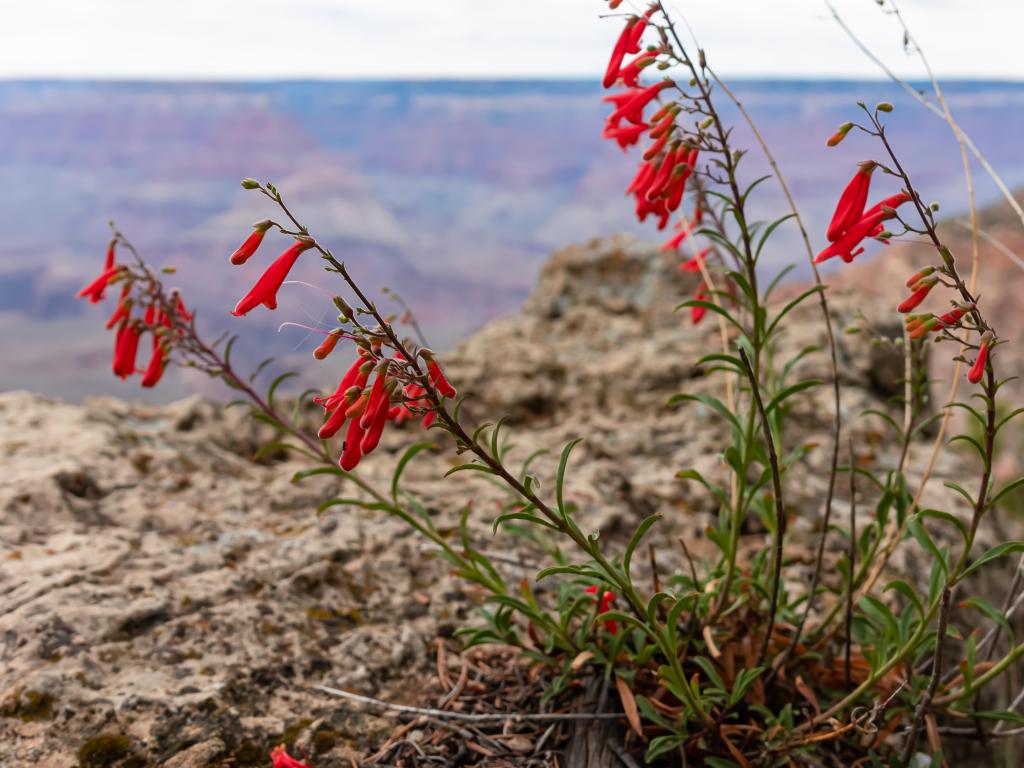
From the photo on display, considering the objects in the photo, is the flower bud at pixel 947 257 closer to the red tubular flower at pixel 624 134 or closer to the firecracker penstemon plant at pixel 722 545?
the firecracker penstemon plant at pixel 722 545

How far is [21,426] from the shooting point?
4402mm

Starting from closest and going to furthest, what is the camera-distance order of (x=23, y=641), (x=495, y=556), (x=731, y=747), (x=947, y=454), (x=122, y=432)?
(x=731, y=747) → (x=23, y=641) → (x=495, y=556) → (x=122, y=432) → (x=947, y=454)

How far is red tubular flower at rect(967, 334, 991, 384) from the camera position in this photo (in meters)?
1.92

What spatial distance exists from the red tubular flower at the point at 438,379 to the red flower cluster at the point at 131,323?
1.36 meters

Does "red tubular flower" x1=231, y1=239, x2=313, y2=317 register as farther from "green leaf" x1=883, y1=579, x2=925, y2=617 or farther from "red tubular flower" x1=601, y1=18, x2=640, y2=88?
"green leaf" x1=883, y1=579, x2=925, y2=617

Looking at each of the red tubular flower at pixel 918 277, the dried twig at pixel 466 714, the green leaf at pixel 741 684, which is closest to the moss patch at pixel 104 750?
the dried twig at pixel 466 714

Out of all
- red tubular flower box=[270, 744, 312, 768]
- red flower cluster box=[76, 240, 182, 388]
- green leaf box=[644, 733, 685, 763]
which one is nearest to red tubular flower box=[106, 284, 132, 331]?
red flower cluster box=[76, 240, 182, 388]

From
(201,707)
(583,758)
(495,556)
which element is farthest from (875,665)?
(201,707)

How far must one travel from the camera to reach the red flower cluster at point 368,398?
191 cm

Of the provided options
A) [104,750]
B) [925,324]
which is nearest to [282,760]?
[104,750]

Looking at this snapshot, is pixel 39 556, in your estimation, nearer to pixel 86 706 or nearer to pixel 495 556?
pixel 86 706

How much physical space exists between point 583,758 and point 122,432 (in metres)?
3.12

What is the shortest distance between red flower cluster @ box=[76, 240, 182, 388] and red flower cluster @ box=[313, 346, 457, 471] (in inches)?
47.4

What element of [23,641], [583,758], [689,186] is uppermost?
[689,186]
